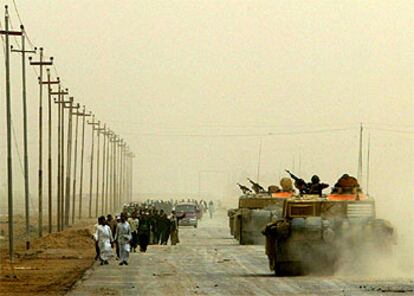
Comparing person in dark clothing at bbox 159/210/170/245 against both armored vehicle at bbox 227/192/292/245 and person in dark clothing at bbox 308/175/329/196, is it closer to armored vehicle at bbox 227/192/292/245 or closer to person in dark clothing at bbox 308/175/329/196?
armored vehicle at bbox 227/192/292/245

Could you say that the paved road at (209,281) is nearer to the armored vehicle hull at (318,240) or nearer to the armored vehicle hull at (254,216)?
the armored vehicle hull at (318,240)

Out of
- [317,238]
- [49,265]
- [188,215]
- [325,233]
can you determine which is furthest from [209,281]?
[188,215]

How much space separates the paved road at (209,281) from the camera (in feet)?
89.0

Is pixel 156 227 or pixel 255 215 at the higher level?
pixel 255 215

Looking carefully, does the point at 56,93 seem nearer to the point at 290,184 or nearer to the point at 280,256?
the point at 290,184

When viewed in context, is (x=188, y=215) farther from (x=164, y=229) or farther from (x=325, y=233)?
(x=325, y=233)

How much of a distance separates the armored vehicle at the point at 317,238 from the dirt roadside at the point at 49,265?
5.26 m

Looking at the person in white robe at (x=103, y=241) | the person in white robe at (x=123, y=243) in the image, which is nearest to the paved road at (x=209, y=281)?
the person in white robe at (x=123, y=243)

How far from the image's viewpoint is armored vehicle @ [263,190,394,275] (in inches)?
1319

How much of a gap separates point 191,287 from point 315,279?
173 inches

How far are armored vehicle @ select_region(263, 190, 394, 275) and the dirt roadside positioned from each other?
526cm

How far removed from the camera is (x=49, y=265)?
4188 centimetres

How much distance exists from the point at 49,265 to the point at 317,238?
11.5 meters

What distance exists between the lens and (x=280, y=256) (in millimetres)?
33469
